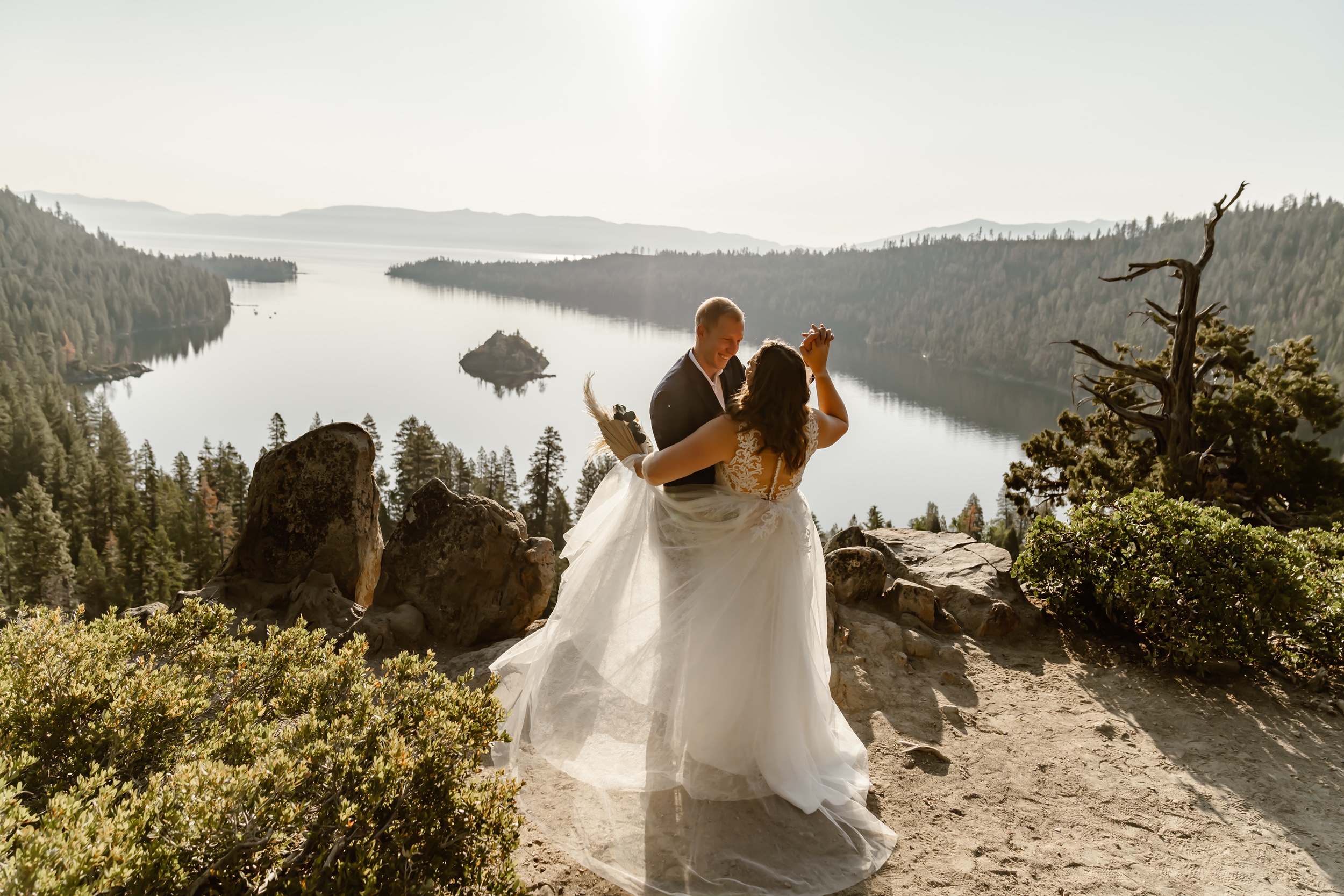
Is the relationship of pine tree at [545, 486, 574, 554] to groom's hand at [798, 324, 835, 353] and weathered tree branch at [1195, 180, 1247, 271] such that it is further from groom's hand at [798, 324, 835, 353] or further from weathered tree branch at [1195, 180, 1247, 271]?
groom's hand at [798, 324, 835, 353]

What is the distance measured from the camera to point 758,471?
3.49 m

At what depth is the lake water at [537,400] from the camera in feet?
283

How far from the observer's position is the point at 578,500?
52.4 m

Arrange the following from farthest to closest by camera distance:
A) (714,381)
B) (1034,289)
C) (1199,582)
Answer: (1034,289) → (1199,582) → (714,381)

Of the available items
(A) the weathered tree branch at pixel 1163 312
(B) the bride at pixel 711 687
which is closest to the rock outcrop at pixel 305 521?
(B) the bride at pixel 711 687

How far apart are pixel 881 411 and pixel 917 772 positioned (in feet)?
374

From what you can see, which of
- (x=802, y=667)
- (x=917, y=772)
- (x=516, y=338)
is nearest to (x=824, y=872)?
(x=802, y=667)

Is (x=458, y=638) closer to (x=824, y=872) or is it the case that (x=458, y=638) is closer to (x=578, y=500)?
(x=824, y=872)

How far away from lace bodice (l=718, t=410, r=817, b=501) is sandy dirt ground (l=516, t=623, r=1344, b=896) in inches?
73.0

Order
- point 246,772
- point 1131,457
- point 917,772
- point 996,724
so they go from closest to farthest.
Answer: point 246,772 → point 917,772 → point 996,724 → point 1131,457

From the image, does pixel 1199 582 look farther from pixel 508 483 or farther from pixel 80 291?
pixel 80 291

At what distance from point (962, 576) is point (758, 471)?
4.28 meters

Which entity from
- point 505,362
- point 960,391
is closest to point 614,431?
point 505,362

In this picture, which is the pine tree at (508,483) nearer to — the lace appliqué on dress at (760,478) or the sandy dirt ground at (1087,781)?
the sandy dirt ground at (1087,781)
